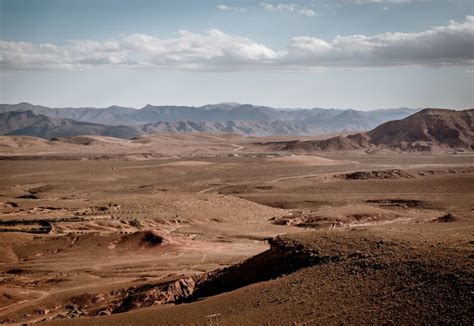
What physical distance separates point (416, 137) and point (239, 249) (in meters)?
134

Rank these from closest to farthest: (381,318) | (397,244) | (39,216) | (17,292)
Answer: (381,318), (397,244), (17,292), (39,216)

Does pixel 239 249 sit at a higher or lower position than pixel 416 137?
lower

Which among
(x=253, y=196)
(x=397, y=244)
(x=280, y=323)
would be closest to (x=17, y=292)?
(x=280, y=323)

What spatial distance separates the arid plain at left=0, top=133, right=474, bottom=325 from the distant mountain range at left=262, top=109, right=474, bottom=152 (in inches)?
2612

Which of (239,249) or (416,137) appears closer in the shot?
(239,249)

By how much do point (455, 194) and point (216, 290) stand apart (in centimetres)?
4690

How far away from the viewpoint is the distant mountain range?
512 ft

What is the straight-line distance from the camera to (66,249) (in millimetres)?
41031

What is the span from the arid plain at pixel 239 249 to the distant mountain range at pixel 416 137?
218 ft

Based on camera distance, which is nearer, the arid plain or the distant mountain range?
the arid plain

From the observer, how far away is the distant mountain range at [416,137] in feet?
512

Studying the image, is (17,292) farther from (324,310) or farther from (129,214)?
(129,214)

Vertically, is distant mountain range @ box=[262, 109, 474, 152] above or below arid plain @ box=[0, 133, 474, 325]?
above

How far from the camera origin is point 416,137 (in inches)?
6388
